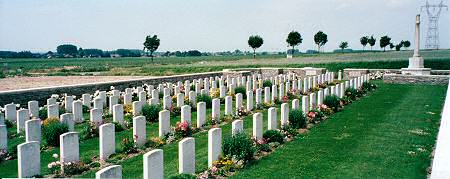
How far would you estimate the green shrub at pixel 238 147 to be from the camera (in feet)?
25.3

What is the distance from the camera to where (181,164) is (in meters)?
6.65

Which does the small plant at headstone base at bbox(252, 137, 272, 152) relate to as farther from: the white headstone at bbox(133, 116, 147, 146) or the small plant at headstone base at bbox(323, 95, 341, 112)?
the small plant at headstone base at bbox(323, 95, 341, 112)

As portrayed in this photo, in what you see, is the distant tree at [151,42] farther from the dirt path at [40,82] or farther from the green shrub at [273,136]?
the green shrub at [273,136]

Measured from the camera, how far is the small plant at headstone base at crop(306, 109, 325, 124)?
1183cm

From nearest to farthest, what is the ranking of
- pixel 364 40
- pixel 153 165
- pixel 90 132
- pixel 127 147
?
1. pixel 153 165
2. pixel 127 147
3. pixel 90 132
4. pixel 364 40

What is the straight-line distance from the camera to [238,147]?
7.73m

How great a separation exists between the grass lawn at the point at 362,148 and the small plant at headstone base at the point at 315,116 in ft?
0.94

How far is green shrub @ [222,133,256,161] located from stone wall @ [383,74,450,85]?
19.3 metres

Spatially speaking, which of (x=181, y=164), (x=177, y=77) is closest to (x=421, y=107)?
(x=181, y=164)

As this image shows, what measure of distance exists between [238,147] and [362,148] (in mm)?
2790

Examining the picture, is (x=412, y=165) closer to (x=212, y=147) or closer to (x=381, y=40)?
(x=212, y=147)

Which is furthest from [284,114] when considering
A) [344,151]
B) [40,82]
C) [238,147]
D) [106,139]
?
[40,82]

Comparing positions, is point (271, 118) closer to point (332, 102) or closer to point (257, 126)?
point (257, 126)

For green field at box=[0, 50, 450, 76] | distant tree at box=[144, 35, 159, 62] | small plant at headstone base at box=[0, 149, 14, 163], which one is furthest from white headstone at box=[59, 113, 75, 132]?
distant tree at box=[144, 35, 159, 62]
